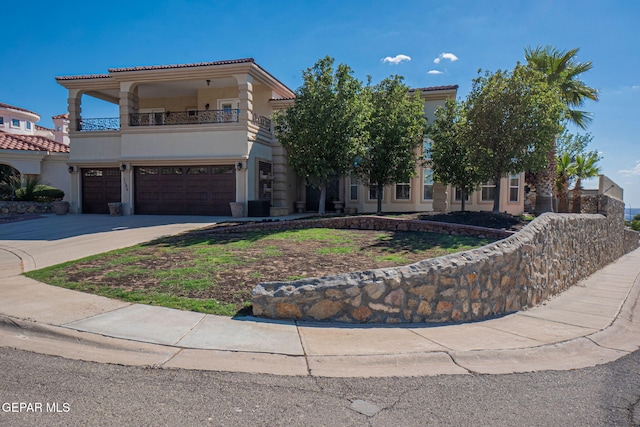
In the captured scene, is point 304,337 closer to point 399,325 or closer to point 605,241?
point 399,325

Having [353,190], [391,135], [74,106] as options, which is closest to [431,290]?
[391,135]

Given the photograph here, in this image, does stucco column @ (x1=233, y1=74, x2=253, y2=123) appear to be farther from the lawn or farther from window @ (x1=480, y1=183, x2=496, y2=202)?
window @ (x1=480, y1=183, x2=496, y2=202)

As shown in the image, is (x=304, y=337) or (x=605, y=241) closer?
(x=304, y=337)

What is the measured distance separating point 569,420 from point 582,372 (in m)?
1.25

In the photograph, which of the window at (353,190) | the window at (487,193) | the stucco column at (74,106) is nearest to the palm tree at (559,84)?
the window at (487,193)

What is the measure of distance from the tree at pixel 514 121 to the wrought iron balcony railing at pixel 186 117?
12.3 metres

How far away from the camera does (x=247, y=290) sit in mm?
6535

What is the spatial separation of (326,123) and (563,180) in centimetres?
1832

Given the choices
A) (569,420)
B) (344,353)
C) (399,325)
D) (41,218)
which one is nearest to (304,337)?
(344,353)

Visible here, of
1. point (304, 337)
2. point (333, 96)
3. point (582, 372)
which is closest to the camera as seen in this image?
point (582, 372)

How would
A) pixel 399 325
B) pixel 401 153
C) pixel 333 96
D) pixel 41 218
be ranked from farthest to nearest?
1. pixel 41 218
2. pixel 401 153
3. pixel 333 96
4. pixel 399 325

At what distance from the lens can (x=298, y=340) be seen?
4.77 meters

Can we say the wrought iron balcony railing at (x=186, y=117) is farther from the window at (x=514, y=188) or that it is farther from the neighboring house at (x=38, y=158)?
the window at (x=514, y=188)

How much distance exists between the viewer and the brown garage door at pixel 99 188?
21688 millimetres
